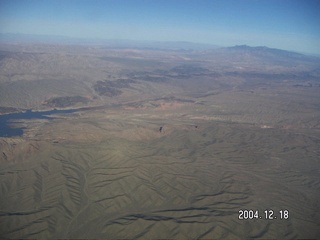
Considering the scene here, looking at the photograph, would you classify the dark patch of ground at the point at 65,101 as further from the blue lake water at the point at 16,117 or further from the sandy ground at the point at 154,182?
the sandy ground at the point at 154,182

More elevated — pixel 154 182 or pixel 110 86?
pixel 110 86

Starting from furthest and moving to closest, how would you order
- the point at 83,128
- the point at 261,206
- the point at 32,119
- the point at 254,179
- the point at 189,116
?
the point at 189,116 < the point at 32,119 < the point at 83,128 < the point at 254,179 < the point at 261,206

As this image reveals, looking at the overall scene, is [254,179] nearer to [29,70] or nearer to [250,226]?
[250,226]

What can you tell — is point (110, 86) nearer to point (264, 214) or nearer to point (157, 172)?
point (157, 172)

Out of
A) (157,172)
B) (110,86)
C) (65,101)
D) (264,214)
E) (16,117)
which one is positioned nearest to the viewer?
(264,214)

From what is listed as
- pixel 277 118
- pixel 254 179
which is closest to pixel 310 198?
pixel 254 179

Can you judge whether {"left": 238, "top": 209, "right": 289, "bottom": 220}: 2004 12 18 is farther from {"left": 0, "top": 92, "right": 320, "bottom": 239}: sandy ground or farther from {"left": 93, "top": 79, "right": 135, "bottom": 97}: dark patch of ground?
{"left": 93, "top": 79, "right": 135, "bottom": 97}: dark patch of ground

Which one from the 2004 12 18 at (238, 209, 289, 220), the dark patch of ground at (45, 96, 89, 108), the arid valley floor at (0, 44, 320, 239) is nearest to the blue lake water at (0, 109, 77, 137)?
the arid valley floor at (0, 44, 320, 239)

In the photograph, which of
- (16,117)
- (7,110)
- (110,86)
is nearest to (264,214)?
(16,117)
